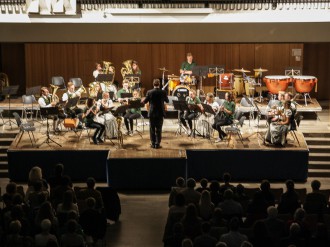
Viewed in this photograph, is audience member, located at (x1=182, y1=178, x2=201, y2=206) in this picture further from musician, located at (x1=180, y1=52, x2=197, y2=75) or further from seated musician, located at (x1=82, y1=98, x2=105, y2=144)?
musician, located at (x1=180, y1=52, x2=197, y2=75)

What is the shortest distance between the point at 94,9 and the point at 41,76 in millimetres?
3536

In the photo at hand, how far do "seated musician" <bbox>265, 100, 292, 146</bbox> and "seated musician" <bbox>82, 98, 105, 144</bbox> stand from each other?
3.78 metres

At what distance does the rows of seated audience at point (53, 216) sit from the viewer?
9812mm

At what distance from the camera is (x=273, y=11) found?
61.4 feet

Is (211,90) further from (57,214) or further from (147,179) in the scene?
(57,214)

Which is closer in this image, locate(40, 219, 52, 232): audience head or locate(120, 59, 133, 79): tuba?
locate(40, 219, 52, 232): audience head

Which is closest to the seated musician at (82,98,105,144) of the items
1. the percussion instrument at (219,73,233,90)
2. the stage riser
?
the stage riser

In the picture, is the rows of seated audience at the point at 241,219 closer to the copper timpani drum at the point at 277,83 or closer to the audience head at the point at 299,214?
the audience head at the point at 299,214

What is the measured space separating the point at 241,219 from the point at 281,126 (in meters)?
5.30

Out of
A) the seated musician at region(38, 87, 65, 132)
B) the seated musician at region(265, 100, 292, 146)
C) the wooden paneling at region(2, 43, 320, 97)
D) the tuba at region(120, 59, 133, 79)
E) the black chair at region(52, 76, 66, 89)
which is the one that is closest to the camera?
the seated musician at region(265, 100, 292, 146)

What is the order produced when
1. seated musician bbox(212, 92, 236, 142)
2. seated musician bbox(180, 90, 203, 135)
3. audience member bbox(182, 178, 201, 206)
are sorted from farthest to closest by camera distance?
1. seated musician bbox(180, 90, 203, 135)
2. seated musician bbox(212, 92, 236, 142)
3. audience member bbox(182, 178, 201, 206)

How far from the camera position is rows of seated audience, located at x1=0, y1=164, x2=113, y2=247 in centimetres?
981

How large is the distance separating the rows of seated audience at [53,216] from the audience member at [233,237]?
1950 mm

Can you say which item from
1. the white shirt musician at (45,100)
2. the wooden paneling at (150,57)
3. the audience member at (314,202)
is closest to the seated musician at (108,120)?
the white shirt musician at (45,100)
